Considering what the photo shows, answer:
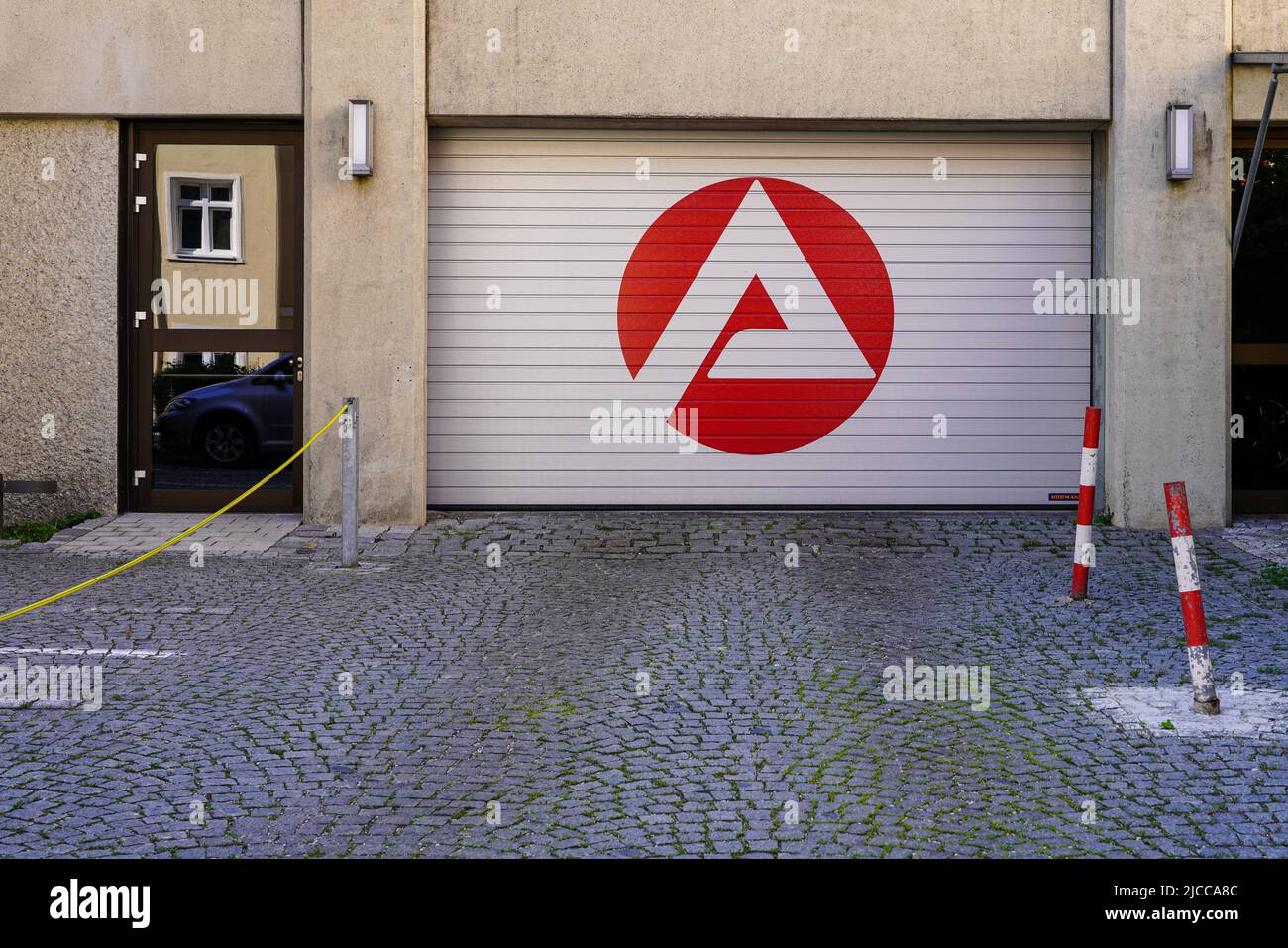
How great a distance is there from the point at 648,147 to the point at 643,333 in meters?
1.53

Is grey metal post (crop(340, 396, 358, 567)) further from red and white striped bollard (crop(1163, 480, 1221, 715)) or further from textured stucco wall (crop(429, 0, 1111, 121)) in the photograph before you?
red and white striped bollard (crop(1163, 480, 1221, 715))

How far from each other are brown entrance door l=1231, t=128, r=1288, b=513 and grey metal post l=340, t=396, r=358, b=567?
22.5 feet

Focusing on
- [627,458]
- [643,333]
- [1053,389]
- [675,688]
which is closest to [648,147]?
[643,333]

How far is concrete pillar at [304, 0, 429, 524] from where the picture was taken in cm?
1129

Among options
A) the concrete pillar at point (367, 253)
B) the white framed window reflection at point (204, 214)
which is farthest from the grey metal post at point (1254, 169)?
the white framed window reflection at point (204, 214)

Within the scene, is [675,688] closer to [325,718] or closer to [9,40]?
[325,718]

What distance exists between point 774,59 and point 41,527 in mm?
6842

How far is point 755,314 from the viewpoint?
1187 cm

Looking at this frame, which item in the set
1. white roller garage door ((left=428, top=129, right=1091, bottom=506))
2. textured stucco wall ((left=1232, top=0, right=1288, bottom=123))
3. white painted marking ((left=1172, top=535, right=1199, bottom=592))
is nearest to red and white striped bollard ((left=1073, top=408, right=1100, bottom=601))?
white painted marking ((left=1172, top=535, right=1199, bottom=592))

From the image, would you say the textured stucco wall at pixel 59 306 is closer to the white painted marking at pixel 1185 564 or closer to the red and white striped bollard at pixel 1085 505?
the red and white striped bollard at pixel 1085 505

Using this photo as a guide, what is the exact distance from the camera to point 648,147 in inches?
468

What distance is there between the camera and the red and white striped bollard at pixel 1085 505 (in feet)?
27.4

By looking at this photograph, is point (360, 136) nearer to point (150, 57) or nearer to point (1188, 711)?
point (150, 57)

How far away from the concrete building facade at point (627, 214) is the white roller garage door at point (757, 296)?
0.10 ft
